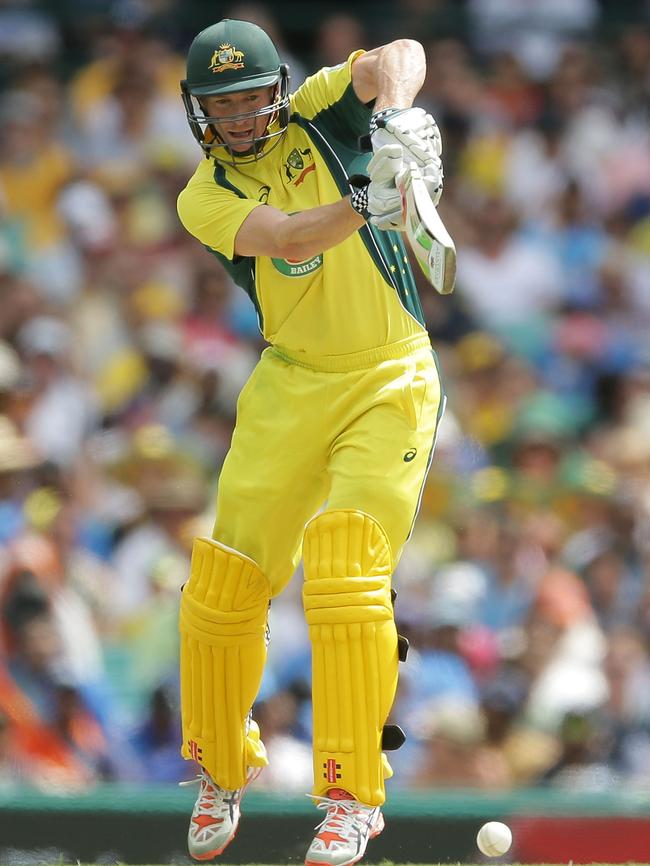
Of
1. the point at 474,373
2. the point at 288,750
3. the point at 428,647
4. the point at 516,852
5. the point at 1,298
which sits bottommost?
the point at 516,852

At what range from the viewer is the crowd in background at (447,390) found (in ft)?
22.1

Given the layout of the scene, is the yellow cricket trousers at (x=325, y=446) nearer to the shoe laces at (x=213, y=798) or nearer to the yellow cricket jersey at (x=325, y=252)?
the yellow cricket jersey at (x=325, y=252)

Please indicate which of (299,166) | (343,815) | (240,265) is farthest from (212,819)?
(299,166)

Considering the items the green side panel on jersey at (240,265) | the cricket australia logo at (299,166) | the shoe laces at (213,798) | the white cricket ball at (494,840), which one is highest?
the cricket australia logo at (299,166)

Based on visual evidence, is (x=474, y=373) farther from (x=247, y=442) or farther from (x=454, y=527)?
(x=247, y=442)

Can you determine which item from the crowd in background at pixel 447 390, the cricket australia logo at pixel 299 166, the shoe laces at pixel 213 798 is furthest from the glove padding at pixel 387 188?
the crowd in background at pixel 447 390

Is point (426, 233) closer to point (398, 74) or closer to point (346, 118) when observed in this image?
point (398, 74)

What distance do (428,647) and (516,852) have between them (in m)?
1.89

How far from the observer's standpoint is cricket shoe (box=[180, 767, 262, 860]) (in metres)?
4.71

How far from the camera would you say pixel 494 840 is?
4891 mm

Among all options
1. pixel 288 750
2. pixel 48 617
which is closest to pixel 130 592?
pixel 48 617

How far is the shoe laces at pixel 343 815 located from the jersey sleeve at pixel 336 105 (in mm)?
1927

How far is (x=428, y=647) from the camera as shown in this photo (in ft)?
23.0

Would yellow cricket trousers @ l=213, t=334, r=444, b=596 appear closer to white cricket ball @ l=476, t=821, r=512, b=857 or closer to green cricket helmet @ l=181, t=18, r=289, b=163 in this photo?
green cricket helmet @ l=181, t=18, r=289, b=163
